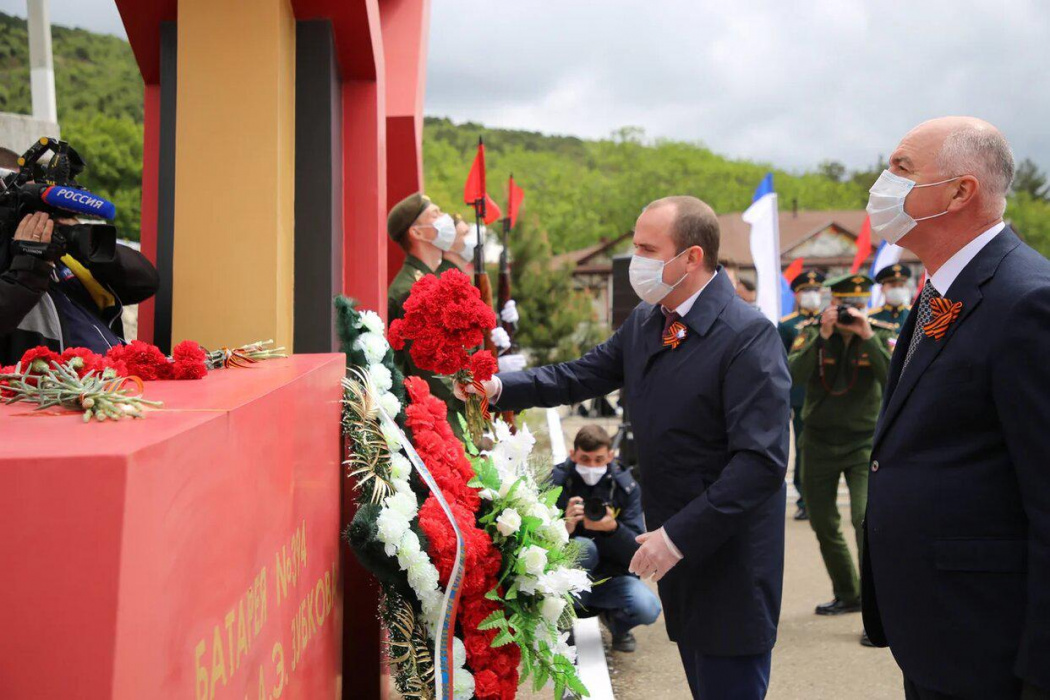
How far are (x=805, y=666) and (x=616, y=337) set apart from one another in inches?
97.2

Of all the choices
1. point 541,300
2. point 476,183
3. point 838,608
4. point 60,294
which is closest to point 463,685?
point 60,294


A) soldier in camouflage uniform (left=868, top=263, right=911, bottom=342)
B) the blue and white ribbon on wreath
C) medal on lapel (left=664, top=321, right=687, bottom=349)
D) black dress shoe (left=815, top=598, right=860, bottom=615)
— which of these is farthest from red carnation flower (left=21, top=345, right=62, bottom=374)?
soldier in camouflage uniform (left=868, top=263, right=911, bottom=342)

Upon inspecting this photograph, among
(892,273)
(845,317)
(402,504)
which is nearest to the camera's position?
(402,504)

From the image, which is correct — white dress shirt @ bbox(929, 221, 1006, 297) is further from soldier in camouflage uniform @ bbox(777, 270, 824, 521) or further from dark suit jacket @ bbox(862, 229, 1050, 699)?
soldier in camouflage uniform @ bbox(777, 270, 824, 521)

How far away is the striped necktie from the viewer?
2357 mm

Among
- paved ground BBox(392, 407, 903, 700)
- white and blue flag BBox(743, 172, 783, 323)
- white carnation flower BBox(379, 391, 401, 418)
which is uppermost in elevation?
white and blue flag BBox(743, 172, 783, 323)

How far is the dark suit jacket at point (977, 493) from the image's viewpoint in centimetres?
198

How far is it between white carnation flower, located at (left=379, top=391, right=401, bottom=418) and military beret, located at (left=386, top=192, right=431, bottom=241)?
6.55 ft

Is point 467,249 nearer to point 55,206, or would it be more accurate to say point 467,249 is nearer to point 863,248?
point 55,206

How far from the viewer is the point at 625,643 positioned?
207 inches

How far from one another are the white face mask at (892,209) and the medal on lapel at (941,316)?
0.21 metres

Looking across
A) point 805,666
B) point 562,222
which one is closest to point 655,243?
point 805,666

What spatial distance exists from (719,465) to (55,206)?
86.4 inches

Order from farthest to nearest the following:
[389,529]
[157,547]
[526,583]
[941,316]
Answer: [526,583] < [389,529] < [941,316] < [157,547]
